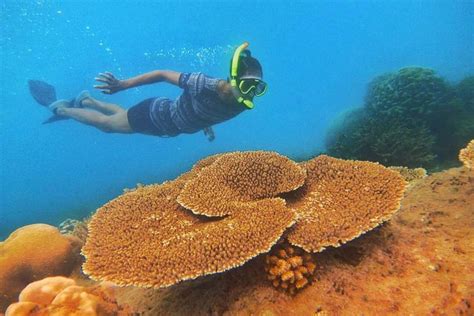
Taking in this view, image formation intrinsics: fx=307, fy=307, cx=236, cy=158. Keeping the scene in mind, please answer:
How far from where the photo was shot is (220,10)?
6719cm

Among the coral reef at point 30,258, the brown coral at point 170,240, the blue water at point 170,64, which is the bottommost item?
the coral reef at point 30,258

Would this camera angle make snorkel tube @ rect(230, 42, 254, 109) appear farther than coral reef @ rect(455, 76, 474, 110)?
No

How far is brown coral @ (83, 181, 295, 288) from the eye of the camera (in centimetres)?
259

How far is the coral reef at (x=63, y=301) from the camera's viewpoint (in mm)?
2803

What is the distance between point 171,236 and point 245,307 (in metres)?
0.96

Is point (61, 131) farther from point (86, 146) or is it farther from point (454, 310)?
point (454, 310)

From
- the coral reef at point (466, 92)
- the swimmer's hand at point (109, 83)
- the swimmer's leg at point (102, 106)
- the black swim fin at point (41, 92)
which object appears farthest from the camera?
the black swim fin at point (41, 92)

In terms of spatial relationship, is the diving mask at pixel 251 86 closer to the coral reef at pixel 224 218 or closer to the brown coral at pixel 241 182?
the coral reef at pixel 224 218

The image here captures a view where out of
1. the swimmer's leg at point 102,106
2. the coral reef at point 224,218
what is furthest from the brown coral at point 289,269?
the swimmer's leg at point 102,106

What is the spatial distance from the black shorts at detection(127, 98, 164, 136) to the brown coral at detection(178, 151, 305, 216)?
5991 mm

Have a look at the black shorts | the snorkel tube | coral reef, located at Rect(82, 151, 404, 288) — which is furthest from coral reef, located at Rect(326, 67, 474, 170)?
the black shorts

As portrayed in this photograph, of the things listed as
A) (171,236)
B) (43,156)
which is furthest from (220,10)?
(43,156)

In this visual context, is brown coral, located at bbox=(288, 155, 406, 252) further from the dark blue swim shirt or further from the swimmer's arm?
the swimmer's arm

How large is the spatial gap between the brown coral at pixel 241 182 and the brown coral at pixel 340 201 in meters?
0.24
